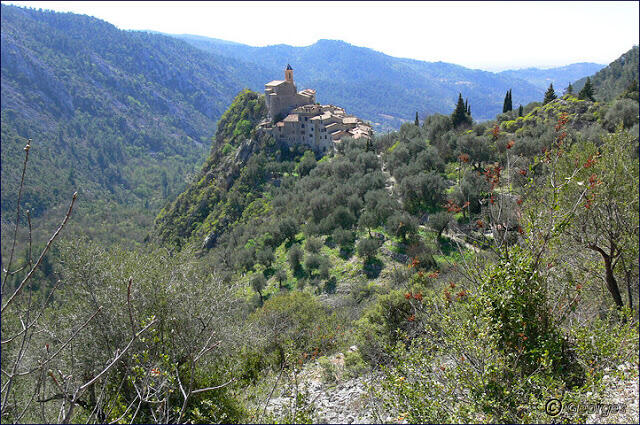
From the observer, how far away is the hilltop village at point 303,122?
5388 centimetres

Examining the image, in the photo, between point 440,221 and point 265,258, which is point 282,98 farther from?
point 440,221

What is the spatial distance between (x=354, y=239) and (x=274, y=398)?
73.2 ft

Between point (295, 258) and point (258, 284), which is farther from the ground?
point (295, 258)

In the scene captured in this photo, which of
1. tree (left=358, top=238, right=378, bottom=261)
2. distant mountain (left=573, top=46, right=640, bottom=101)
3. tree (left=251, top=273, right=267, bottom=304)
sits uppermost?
distant mountain (left=573, top=46, right=640, bottom=101)

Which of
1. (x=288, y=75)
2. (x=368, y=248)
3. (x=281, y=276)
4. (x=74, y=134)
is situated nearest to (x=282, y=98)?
(x=288, y=75)

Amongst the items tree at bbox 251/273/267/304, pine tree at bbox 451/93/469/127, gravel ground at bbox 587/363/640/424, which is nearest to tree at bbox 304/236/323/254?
tree at bbox 251/273/267/304

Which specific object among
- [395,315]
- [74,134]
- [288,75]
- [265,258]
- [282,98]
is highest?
[288,75]

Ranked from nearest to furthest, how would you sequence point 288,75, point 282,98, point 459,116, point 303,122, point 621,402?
point 621,402
point 459,116
point 303,122
point 282,98
point 288,75

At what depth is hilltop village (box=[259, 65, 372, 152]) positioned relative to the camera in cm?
5388

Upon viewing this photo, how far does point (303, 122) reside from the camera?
2238 inches

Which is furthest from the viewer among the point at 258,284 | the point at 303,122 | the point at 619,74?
the point at 619,74

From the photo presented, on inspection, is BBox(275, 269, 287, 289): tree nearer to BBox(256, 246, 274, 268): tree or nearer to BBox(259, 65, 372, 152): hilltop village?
BBox(256, 246, 274, 268): tree

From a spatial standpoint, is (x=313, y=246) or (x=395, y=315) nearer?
(x=395, y=315)

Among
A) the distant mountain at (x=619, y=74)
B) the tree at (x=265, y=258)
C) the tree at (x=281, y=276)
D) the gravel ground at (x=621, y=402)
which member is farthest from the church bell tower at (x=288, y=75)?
the distant mountain at (x=619, y=74)
